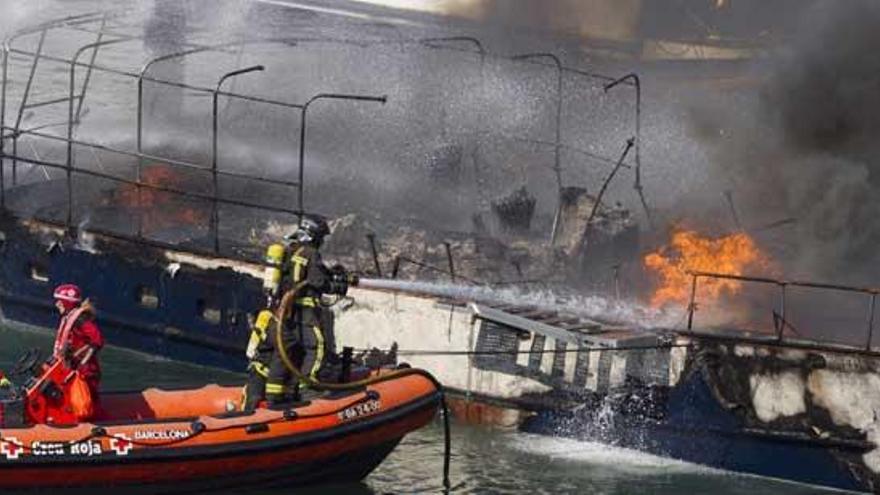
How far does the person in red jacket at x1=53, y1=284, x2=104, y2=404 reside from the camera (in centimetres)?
1850

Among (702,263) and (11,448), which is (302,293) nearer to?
(11,448)

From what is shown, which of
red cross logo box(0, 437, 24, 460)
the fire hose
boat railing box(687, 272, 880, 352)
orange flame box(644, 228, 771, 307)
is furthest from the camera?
orange flame box(644, 228, 771, 307)

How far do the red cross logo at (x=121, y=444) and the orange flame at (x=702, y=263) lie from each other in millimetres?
9588

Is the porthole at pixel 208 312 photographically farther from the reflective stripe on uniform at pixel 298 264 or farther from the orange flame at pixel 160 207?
the reflective stripe on uniform at pixel 298 264

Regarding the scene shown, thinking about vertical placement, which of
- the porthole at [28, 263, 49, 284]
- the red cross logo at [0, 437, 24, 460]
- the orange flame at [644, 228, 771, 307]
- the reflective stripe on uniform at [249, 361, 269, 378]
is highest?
the orange flame at [644, 228, 771, 307]

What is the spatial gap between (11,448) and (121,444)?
3.86ft

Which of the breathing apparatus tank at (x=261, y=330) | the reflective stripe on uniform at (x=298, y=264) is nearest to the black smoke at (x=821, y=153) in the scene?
the reflective stripe on uniform at (x=298, y=264)

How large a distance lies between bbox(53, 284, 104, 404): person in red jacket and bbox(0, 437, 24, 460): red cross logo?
3.47 ft

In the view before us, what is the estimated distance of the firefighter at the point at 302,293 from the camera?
63.3ft

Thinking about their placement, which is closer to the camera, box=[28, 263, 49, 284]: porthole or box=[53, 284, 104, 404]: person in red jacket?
box=[53, 284, 104, 404]: person in red jacket

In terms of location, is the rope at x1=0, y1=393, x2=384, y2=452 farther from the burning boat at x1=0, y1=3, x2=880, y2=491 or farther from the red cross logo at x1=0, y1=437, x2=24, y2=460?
the burning boat at x1=0, y1=3, x2=880, y2=491

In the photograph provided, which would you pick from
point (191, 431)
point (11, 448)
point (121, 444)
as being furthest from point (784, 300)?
point (11, 448)

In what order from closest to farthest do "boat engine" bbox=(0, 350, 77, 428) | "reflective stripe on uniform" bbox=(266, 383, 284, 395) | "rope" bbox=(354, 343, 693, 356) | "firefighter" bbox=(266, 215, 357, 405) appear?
"boat engine" bbox=(0, 350, 77, 428), "firefighter" bbox=(266, 215, 357, 405), "reflective stripe on uniform" bbox=(266, 383, 284, 395), "rope" bbox=(354, 343, 693, 356)

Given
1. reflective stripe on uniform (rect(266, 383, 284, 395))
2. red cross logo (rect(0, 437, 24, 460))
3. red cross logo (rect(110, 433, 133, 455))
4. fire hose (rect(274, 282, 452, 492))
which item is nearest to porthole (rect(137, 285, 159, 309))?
fire hose (rect(274, 282, 452, 492))
